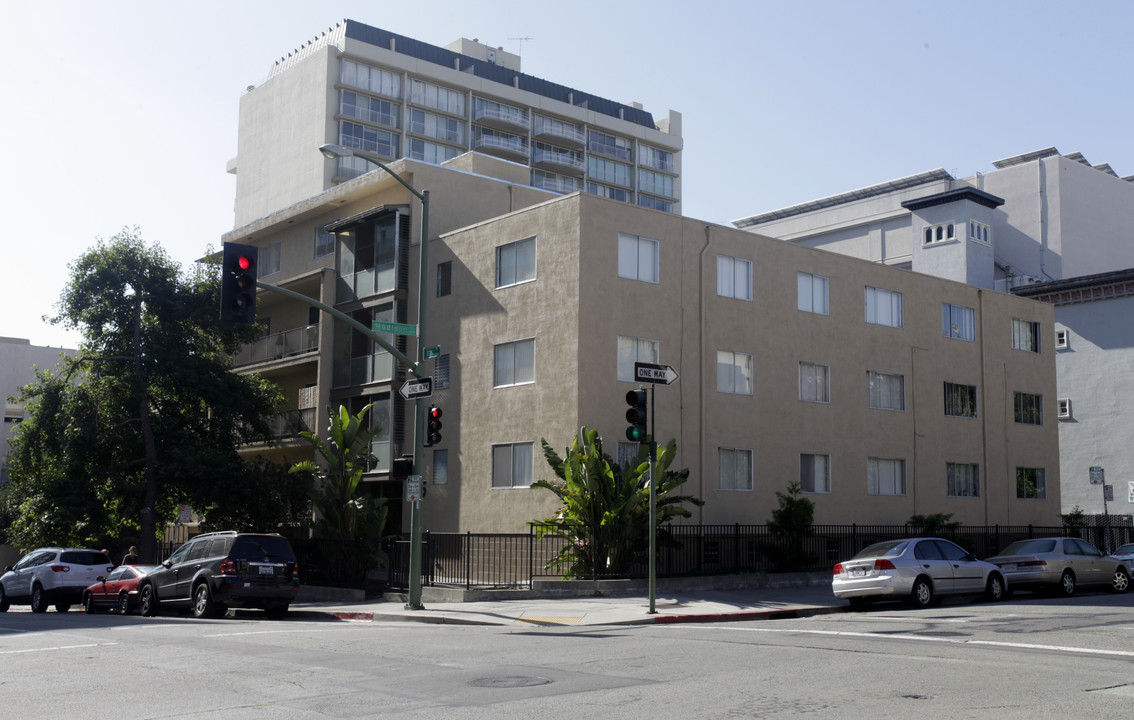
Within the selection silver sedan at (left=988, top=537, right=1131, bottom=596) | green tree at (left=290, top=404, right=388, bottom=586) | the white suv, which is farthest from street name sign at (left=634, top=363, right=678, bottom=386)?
the white suv

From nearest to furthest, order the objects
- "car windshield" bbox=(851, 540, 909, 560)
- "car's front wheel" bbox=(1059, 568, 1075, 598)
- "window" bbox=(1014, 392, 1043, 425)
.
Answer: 1. "car windshield" bbox=(851, 540, 909, 560)
2. "car's front wheel" bbox=(1059, 568, 1075, 598)
3. "window" bbox=(1014, 392, 1043, 425)

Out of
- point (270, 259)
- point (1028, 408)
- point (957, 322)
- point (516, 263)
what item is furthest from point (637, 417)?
point (270, 259)

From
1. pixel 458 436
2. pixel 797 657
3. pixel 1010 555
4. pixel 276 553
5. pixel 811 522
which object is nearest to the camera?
pixel 797 657

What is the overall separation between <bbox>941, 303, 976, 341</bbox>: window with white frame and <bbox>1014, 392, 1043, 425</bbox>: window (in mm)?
3417

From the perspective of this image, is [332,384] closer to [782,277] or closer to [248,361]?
[248,361]

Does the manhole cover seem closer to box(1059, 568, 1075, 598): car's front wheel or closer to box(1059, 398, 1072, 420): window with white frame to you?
box(1059, 568, 1075, 598): car's front wheel

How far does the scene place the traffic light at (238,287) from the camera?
17438 millimetres

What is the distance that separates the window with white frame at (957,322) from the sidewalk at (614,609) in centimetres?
1586

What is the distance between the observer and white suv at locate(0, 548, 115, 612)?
2759 cm

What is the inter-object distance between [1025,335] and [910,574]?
75.8 ft

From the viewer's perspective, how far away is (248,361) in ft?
138

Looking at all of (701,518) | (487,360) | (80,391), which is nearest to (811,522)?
(701,518)

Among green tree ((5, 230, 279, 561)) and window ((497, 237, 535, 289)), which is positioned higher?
window ((497, 237, 535, 289))

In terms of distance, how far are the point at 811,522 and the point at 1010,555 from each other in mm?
6008
